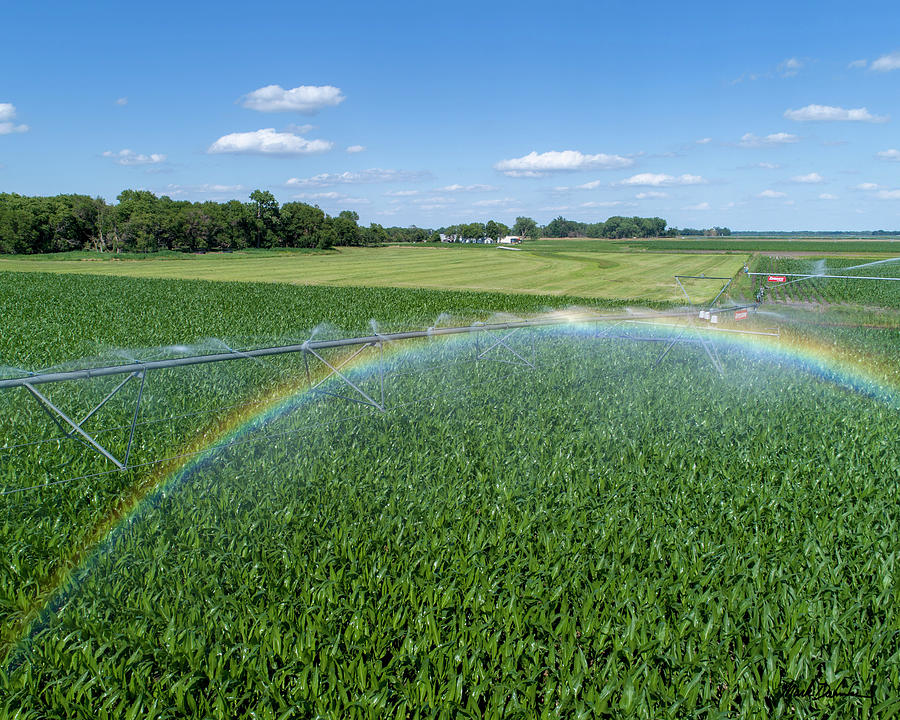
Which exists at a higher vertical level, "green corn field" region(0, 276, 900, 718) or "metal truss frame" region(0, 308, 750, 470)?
"metal truss frame" region(0, 308, 750, 470)

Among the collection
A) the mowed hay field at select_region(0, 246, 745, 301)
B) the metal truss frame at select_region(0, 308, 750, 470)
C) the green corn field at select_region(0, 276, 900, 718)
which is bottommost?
the green corn field at select_region(0, 276, 900, 718)

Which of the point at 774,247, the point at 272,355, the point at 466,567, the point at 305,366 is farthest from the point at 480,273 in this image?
the point at 774,247

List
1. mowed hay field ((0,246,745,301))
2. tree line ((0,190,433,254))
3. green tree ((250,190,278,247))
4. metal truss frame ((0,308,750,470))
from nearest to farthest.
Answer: metal truss frame ((0,308,750,470))
mowed hay field ((0,246,745,301))
tree line ((0,190,433,254))
green tree ((250,190,278,247))

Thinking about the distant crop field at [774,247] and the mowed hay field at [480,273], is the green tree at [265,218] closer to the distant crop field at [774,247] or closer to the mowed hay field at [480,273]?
the mowed hay field at [480,273]

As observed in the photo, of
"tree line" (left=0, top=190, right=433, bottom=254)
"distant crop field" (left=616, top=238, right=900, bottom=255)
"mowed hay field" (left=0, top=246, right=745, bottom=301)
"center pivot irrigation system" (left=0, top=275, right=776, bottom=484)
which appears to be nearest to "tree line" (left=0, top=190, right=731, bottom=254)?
"tree line" (left=0, top=190, right=433, bottom=254)

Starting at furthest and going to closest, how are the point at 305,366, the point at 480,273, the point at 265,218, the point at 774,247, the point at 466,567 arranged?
the point at 774,247
the point at 265,218
the point at 480,273
the point at 305,366
the point at 466,567

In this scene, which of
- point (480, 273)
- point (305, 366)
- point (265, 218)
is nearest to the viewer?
point (305, 366)

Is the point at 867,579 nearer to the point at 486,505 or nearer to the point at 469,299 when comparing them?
the point at 486,505

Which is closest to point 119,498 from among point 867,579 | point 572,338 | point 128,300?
point 867,579

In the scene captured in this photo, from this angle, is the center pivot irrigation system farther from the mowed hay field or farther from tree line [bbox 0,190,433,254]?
tree line [bbox 0,190,433,254]

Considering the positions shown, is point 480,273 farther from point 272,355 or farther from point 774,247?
point 774,247

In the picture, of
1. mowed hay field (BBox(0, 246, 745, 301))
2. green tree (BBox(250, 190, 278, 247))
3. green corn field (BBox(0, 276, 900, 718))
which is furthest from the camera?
green tree (BBox(250, 190, 278, 247))

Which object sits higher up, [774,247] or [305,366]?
[774,247]
